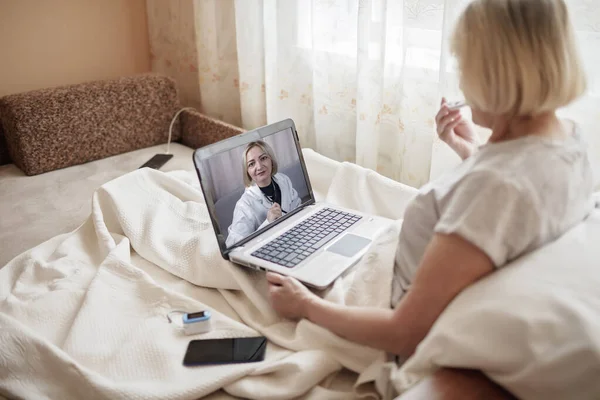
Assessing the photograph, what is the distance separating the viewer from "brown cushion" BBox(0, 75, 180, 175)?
6.06 ft

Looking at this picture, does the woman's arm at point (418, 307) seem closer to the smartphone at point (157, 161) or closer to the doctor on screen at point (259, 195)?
the doctor on screen at point (259, 195)

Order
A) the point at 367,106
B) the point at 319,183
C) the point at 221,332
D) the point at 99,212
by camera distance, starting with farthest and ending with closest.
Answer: the point at 367,106 < the point at 319,183 < the point at 99,212 < the point at 221,332

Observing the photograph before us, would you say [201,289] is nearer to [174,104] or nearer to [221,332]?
[221,332]

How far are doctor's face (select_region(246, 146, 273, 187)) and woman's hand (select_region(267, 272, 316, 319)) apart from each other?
0.26 metres

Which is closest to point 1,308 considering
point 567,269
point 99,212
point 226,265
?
point 99,212

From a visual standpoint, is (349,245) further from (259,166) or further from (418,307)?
(418,307)

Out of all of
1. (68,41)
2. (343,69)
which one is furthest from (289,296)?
(68,41)

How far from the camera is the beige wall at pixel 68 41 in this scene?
2.04 meters

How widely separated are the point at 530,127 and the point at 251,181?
1.91 ft

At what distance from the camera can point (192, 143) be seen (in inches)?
84.7

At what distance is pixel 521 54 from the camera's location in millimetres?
759

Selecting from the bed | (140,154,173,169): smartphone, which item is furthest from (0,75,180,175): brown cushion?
(140,154,173,169): smartphone

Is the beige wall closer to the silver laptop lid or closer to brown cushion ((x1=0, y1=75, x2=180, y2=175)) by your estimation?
brown cushion ((x1=0, y1=75, x2=180, y2=175))

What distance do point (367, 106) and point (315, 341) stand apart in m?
0.86
